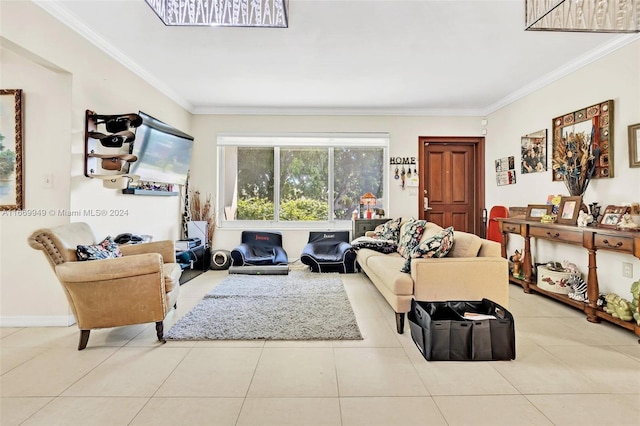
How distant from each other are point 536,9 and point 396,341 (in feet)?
7.85

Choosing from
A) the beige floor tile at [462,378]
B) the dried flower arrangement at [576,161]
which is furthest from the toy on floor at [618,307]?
the beige floor tile at [462,378]

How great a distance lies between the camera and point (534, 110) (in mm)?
4098

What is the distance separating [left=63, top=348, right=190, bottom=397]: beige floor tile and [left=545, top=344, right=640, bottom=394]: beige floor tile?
8.47ft

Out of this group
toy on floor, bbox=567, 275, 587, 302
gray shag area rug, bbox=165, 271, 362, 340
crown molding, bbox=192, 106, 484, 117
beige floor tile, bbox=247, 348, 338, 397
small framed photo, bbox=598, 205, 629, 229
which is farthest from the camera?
crown molding, bbox=192, 106, 484, 117

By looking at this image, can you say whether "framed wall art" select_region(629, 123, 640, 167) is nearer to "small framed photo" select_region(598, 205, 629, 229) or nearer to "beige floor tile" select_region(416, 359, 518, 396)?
"small framed photo" select_region(598, 205, 629, 229)

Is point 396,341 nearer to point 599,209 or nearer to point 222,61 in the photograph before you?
point 599,209

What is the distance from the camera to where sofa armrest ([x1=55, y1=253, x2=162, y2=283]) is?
2.21 metres

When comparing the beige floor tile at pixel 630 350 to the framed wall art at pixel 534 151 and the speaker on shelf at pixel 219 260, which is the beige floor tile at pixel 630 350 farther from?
the speaker on shelf at pixel 219 260

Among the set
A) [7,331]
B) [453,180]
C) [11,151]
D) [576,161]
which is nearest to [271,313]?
[7,331]

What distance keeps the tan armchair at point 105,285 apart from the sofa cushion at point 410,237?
2.51 m

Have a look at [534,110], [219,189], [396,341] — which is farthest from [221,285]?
[534,110]

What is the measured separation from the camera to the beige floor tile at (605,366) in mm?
1853

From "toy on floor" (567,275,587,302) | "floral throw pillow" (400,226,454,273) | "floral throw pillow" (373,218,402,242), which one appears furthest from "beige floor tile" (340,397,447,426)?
"floral throw pillow" (373,218,402,242)

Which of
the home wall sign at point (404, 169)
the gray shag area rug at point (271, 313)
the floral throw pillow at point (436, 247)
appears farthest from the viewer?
the home wall sign at point (404, 169)
